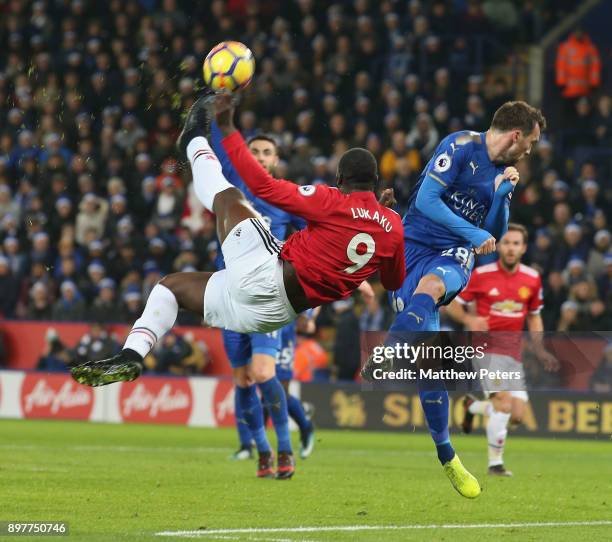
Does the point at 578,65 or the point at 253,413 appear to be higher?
the point at 578,65

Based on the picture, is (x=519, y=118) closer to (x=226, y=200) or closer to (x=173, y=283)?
(x=226, y=200)

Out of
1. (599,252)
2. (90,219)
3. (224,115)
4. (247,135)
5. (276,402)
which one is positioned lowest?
(276,402)

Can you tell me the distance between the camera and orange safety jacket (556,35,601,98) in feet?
77.4

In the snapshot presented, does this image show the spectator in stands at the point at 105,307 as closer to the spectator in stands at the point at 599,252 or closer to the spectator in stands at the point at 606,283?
the spectator in stands at the point at 599,252

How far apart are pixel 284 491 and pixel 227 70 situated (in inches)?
125

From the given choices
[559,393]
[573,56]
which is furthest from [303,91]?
[559,393]

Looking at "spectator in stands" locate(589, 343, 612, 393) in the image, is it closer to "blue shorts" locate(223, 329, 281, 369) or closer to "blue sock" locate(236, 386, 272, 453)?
"blue sock" locate(236, 386, 272, 453)

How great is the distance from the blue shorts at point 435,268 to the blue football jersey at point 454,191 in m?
0.06

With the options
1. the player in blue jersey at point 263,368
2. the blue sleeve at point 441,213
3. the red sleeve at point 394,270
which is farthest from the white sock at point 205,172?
the player in blue jersey at point 263,368

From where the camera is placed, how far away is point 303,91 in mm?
23266

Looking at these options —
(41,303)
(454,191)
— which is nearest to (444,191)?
(454,191)

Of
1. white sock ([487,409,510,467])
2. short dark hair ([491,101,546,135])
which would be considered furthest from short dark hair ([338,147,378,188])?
white sock ([487,409,510,467])

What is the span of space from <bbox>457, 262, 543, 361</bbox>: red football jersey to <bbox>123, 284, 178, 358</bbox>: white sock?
4670mm

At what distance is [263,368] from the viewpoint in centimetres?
1134
